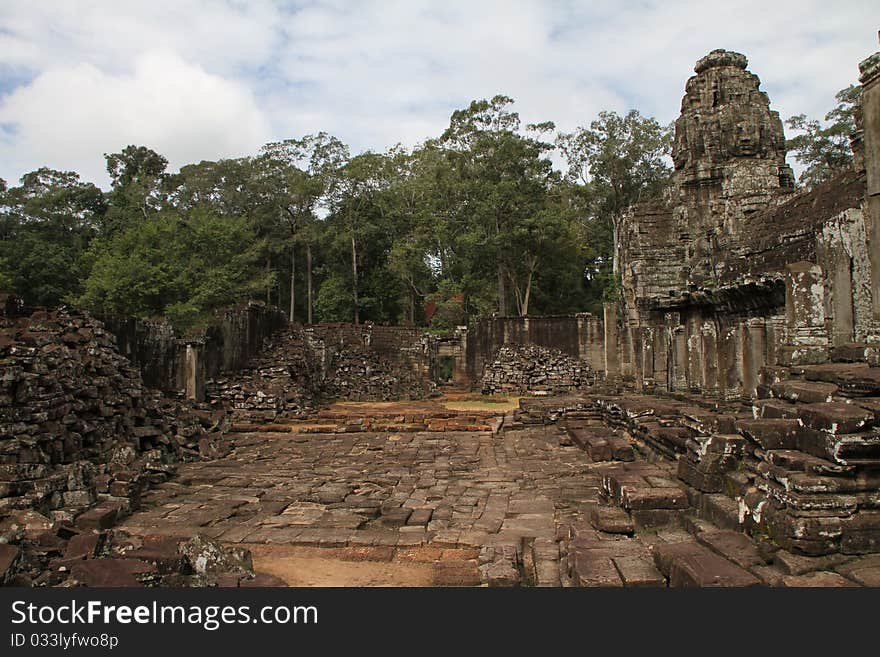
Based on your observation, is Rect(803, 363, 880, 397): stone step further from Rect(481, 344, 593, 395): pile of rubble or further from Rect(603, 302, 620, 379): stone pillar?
Rect(481, 344, 593, 395): pile of rubble

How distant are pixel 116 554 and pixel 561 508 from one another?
163 inches

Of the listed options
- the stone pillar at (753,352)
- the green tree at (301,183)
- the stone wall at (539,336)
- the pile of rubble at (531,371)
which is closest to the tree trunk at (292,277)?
the green tree at (301,183)

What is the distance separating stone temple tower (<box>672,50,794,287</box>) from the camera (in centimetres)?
1112

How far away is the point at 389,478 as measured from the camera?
27.0 ft

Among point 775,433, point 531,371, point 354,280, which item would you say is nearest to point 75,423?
point 775,433

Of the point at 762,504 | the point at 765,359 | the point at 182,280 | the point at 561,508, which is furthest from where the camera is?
the point at 182,280

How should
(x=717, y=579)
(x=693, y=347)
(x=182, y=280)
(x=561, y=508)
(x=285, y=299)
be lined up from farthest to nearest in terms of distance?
(x=285, y=299) < (x=182, y=280) < (x=693, y=347) < (x=561, y=508) < (x=717, y=579)

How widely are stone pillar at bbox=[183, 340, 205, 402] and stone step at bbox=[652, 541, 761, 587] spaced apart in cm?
1235

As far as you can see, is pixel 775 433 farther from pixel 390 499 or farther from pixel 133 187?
pixel 133 187

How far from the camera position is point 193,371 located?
14109mm

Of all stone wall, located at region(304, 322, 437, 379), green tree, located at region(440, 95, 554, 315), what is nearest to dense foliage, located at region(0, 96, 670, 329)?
green tree, located at region(440, 95, 554, 315)

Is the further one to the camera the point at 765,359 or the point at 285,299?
the point at 285,299

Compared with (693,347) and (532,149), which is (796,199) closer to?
(693,347)

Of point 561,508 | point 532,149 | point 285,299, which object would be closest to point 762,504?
point 561,508
